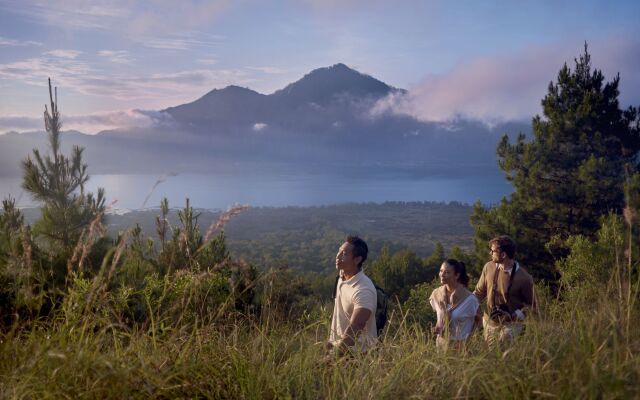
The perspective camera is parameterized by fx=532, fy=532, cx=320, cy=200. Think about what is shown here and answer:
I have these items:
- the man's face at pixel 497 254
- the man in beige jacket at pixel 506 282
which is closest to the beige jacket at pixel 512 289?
the man in beige jacket at pixel 506 282

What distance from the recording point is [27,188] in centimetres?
916

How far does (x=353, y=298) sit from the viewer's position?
11.0ft

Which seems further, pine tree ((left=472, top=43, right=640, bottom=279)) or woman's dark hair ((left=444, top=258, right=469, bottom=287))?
pine tree ((left=472, top=43, right=640, bottom=279))

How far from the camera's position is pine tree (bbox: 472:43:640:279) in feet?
58.4

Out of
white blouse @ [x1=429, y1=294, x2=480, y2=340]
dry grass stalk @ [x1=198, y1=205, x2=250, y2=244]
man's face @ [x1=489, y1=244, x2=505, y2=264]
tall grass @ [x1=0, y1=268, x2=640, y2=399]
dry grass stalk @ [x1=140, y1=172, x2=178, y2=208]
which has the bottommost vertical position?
white blouse @ [x1=429, y1=294, x2=480, y2=340]

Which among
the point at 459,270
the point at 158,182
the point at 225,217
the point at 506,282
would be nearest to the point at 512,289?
the point at 506,282

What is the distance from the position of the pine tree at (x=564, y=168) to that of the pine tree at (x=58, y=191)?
13304 mm

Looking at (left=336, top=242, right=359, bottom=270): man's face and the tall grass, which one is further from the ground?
(left=336, top=242, right=359, bottom=270): man's face

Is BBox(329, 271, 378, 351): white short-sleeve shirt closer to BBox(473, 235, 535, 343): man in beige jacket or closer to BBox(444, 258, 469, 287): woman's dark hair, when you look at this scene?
BBox(444, 258, 469, 287): woman's dark hair

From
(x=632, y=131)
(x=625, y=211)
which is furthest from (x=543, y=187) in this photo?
(x=625, y=211)

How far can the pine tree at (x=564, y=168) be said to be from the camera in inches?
701

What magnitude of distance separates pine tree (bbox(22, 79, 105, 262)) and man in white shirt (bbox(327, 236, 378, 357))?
565 cm

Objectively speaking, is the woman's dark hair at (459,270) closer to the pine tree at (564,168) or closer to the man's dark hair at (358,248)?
the man's dark hair at (358,248)

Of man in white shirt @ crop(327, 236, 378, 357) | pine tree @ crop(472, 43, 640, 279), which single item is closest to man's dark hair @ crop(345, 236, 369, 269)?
man in white shirt @ crop(327, 236, 378, 357)
